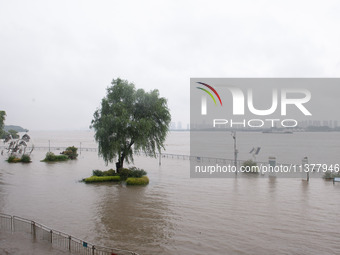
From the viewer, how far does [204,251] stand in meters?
12.3

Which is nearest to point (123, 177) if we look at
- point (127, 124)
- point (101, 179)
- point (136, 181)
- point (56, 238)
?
point (101, 179)

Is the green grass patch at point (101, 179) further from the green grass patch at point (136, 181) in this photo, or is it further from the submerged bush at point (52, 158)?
the submerged bush at point (52, 158)

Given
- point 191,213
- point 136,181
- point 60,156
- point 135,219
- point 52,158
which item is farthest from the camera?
point 60,156

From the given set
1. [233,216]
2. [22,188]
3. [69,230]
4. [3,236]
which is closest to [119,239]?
[69,230]

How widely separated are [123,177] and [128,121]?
5.50 metres

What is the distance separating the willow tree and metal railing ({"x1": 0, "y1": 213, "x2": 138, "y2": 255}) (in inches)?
592

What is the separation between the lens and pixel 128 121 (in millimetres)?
29484

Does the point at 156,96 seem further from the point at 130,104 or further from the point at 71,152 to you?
the point at 71,152

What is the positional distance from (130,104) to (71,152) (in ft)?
90.9

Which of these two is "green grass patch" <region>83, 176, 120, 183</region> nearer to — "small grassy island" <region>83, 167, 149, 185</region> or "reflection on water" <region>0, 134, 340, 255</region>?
"small grassy island" <region>83, 167, 149, 185</region>

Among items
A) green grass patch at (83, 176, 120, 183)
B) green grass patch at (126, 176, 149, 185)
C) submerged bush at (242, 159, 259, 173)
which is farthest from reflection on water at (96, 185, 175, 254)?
submerged bush at (242, 159, 259, 173)

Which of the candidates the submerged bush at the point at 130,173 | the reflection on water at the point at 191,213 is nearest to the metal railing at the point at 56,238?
the reflection on water at the point at 191,213

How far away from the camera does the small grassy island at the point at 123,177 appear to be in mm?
27797

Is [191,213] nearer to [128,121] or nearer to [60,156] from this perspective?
[128,121]
